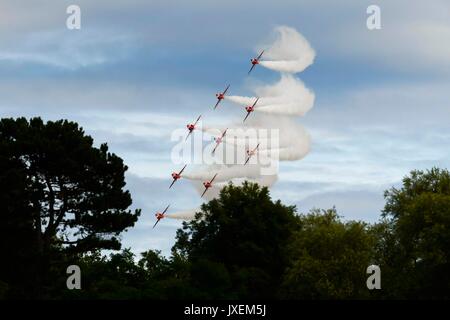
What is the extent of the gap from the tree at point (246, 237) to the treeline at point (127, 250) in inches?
9.5

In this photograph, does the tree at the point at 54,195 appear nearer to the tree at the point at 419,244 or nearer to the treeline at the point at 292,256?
the treeline at the point at 292,256

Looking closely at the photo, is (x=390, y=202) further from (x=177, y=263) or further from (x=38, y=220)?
(x=38, y=220)

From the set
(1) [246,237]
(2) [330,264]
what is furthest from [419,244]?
(1) [246,237]

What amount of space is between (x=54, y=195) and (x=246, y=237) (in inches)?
855

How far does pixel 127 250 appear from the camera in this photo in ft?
419

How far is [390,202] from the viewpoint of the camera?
132000mm

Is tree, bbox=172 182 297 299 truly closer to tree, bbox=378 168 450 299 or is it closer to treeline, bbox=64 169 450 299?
treeline, bbox=64 169 450 299

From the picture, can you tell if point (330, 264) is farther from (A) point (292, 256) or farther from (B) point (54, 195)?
(B) point (54, 195)

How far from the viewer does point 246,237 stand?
131125mm

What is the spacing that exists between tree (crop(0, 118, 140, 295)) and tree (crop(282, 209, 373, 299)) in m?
16.1

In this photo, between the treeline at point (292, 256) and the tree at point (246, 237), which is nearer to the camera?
the treeline at point (292, 256)

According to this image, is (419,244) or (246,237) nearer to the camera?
(419,244)

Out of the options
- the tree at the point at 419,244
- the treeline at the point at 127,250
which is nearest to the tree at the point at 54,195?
the treeline at the point at 127,250

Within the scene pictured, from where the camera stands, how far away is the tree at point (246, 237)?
124750 millimetres
